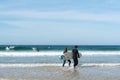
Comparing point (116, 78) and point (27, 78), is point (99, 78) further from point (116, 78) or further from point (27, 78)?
point (27, 78)

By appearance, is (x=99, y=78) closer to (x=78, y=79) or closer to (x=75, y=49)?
(x=78, y=79)

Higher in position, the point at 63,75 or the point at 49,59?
the point at 63,75

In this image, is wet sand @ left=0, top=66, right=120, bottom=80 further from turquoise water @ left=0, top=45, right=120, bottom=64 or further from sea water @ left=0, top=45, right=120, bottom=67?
turquoise water @ left=0, top=45, right=120, bottom=64

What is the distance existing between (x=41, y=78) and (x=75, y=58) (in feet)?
19.3

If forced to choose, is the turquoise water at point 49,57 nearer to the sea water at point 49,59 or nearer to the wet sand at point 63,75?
the sea water at point 49,59

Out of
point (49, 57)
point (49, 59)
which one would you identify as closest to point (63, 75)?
point (49, 59)

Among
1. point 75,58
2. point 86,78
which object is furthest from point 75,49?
point 86,78

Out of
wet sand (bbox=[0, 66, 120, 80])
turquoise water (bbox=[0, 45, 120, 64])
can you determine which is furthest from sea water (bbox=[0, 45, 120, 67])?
wet sand (bbox=[0, 66, 120, 80])

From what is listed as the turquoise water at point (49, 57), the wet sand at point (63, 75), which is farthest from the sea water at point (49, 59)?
the wet sand at point (63, 75)

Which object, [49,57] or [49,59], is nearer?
[49,59]

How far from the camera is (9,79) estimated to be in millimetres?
17016

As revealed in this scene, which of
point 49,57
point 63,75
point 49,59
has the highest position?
point 63,75

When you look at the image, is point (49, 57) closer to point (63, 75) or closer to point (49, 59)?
point (49, 59)

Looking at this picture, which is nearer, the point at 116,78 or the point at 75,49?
the point at 116,78
